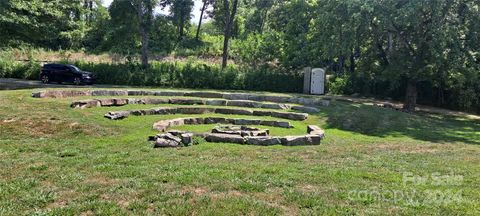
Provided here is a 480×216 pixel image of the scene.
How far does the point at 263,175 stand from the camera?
5980mm

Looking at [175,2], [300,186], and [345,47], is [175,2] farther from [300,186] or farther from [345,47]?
[300,186]

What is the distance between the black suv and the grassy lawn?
1337cm

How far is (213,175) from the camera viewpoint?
584 centimetres

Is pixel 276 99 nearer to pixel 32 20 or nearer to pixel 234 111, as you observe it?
pixel 234 111

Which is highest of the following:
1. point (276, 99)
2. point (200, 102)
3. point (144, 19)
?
point (144, 19)

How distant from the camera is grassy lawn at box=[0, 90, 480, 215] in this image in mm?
4516

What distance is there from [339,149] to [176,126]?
5.26 m

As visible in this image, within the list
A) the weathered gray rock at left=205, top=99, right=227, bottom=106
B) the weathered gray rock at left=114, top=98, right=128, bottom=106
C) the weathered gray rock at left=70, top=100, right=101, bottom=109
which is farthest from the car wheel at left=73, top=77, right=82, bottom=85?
the weathered gray rock at left=205, top=99, right=227, bottom=106

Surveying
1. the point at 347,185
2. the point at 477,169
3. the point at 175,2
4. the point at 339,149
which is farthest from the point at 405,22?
the point at 175,2

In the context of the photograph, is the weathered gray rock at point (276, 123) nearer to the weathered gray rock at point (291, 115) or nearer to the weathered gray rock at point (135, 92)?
the weathered gray rock at point (291, 115)

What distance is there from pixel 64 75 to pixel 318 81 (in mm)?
16163

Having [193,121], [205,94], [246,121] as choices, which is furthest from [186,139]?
[205,94]

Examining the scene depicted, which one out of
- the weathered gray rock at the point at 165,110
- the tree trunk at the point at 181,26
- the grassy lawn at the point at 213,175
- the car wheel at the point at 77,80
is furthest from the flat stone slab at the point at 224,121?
the tree trunk at the point at 181,26

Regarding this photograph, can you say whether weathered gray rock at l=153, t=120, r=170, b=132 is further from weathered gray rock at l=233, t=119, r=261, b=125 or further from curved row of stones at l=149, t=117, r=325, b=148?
weathered gray rock at l=233, t=119, r=261, b=125
